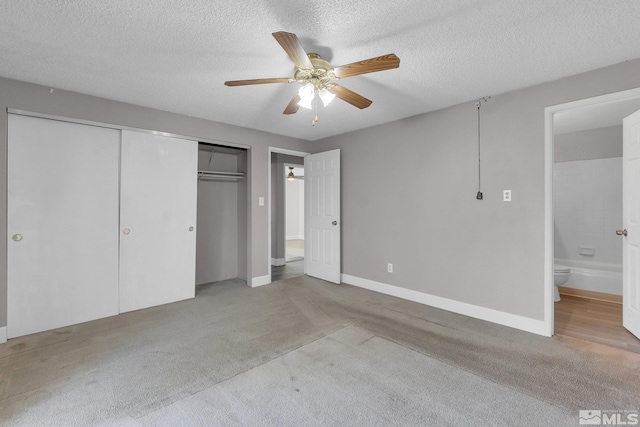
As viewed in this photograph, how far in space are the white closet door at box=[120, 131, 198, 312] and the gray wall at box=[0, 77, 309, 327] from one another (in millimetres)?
202

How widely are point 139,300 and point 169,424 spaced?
2230 millimetres

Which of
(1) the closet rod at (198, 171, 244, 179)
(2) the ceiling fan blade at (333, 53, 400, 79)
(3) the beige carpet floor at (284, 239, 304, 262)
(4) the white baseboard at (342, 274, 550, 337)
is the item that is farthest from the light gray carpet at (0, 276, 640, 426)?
(3) the beige carpet floor at (284, 239, 304, 262)

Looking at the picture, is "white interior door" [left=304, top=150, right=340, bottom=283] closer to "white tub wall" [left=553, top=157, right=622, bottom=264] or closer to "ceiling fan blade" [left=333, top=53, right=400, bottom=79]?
"ceiling fan blade" [left=333, top=53, right=400, bottom=79]

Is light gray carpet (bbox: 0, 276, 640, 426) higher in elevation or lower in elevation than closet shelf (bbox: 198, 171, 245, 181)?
lower

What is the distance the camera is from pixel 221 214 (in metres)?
4.60

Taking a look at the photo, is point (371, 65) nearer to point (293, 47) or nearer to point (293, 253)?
point (293, 47)

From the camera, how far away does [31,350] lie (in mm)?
2422

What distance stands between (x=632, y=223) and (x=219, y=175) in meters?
4.78

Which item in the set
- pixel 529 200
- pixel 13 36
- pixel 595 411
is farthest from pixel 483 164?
pixel 13 36

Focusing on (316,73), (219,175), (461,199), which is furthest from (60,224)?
(461,199)

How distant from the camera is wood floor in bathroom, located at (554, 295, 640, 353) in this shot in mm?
2578

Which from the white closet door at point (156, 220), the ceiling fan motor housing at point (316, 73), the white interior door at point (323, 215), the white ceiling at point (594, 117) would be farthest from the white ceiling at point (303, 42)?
the white interior door at point (323, 215)

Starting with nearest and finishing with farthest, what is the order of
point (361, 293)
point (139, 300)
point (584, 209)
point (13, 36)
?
point (13, 36), point (139, 300), point (361, 293), point (584, 209)

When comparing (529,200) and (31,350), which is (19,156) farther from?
(529,200)
